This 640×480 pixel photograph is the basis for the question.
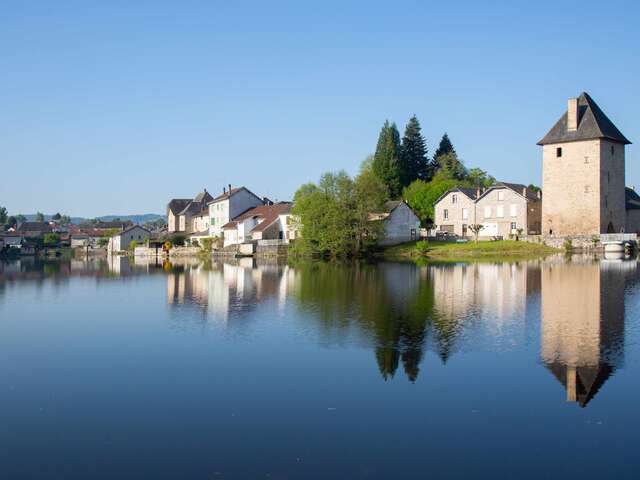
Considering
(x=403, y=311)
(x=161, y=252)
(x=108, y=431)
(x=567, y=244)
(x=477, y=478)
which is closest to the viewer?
(x=477, y=478)

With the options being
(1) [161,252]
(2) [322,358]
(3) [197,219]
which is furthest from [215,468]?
(3) [197,219]

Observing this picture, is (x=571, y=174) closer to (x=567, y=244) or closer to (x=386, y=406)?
(x=567, y=244)

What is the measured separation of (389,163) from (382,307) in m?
67.1

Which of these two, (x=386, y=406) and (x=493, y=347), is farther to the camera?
(x=493, y=347)

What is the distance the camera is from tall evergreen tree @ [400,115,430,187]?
92938mm

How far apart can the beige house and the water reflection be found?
84.1 ft

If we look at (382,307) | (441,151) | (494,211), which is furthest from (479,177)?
(382,307)

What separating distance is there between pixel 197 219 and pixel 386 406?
3552 inches

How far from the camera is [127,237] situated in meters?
104

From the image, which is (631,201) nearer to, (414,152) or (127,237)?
(414,152)

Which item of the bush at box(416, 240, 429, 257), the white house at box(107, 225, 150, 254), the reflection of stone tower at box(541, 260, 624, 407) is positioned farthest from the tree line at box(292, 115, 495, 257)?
the white house at box(107, 225, 150, 254)

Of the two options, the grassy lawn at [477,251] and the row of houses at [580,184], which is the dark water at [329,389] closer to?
the grassy lawn at [477,251]

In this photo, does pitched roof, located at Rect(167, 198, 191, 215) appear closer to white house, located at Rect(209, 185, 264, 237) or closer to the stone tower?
white house, located at Rect(209, 185, 264, 237)

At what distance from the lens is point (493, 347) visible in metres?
16.0
